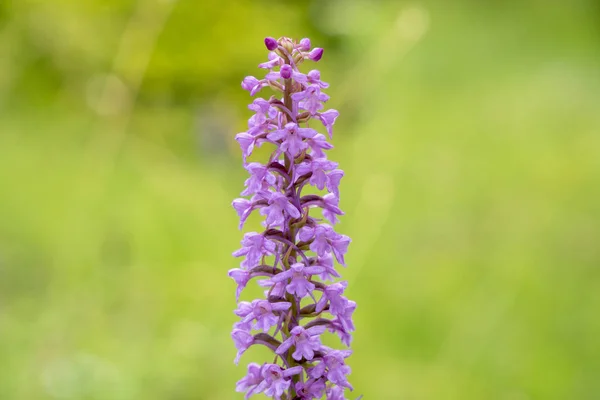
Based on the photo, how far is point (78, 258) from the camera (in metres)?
4.27

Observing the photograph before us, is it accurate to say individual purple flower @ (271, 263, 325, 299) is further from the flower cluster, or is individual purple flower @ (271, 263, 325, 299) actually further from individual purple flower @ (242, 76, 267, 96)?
individual purple flower @ (242, 76, 267, 96)

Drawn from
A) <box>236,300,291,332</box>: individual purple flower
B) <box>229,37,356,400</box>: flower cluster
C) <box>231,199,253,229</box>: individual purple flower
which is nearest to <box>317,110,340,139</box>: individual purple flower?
<box>229,37,356,400</box>: flower cluster

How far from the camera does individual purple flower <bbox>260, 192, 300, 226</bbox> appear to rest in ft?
4.05

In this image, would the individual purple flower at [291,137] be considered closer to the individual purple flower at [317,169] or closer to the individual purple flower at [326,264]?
the individual purple flower at [317,169]

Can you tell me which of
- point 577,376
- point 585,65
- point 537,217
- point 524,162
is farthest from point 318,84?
point 585,65

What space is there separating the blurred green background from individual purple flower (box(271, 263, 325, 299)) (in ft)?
4.89

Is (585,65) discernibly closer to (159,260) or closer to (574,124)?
(574,124)

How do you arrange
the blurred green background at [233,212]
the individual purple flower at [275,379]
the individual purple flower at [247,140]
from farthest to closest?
the blurred green background at [233,212] → the individual purple flower at [247,140] → the individual purple flower at [275,379]

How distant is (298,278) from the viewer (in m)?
1.24

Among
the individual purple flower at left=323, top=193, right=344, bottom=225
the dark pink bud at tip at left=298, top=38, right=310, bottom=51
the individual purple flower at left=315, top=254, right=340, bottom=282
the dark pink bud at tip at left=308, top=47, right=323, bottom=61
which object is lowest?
the individual purple flower at left=315, top=254, right=340, bottom=282

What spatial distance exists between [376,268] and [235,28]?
3296 millimetres

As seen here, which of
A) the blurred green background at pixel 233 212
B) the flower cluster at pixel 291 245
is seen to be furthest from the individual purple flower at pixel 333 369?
the blurred green background at pixel 233 212

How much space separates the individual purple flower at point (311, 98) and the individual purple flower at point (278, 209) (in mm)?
193

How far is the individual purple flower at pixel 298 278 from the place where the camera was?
1.23m
